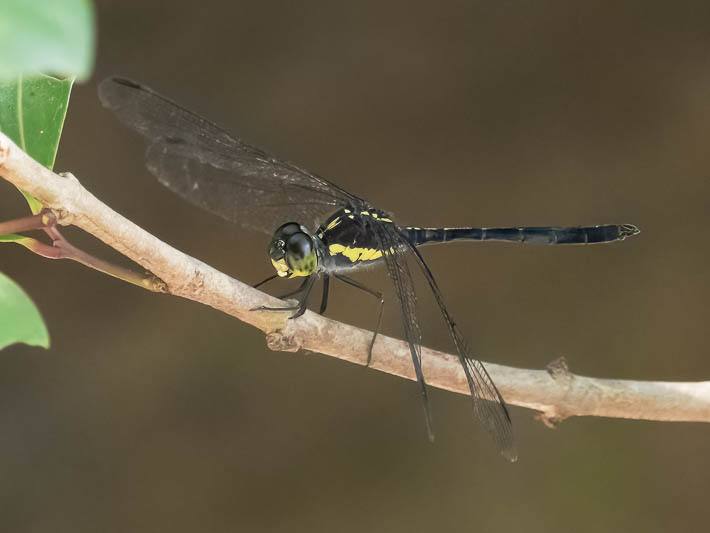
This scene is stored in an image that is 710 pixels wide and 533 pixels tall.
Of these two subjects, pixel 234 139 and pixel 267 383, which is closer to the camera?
pixel 234 139

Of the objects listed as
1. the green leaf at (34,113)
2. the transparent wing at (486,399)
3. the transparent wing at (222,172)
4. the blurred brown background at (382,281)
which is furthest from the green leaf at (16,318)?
the blurred brown background at (382,281)

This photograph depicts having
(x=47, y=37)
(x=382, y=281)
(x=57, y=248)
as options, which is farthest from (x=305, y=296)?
(x=382, y=281)

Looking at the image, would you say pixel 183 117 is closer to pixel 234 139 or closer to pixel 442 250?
pixel 234 139

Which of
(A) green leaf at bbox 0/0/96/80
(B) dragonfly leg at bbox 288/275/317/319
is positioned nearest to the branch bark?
(B) dragonfly leg at bbox 288/275/317/319

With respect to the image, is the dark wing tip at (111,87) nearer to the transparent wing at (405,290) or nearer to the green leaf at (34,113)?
the green leaf at (34,113)

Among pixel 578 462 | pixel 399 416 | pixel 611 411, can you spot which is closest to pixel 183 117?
Answer: pixel 611 411

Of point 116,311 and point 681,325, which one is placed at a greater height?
point 116,311
